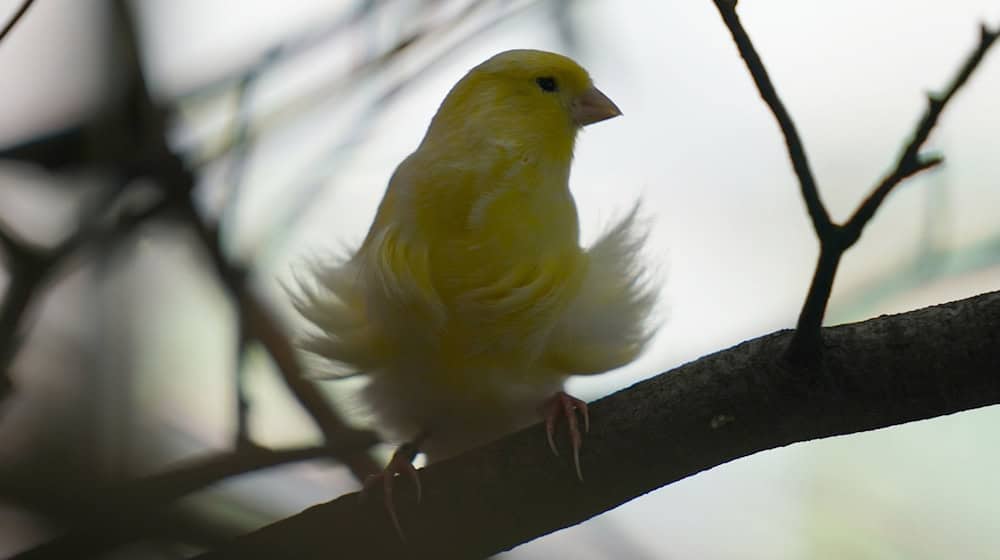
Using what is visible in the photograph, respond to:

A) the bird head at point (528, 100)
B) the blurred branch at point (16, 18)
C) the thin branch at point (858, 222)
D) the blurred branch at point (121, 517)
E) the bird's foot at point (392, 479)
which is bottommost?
the blurred branch at point (121, 517)

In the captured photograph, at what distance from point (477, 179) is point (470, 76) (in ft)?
1.25

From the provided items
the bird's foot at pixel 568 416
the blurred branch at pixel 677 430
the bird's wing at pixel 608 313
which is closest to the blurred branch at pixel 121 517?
the blurred branch at pixel 677 430

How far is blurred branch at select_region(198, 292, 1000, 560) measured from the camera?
4.59ft

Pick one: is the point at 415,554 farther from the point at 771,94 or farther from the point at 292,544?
the point at 771,94

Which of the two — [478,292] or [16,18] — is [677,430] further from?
[16,18]

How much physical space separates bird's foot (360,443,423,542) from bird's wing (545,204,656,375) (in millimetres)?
342

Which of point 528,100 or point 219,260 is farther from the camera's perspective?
point 528,100

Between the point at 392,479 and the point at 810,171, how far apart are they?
2.92ft

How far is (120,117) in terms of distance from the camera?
1858mm

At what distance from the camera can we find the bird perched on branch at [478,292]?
1.87 meters

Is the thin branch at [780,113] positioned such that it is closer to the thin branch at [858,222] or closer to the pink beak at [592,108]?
the thin branch at [858,222]

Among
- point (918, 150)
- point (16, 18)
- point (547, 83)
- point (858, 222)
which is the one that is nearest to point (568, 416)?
point (858, 222)

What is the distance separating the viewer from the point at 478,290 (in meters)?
1.87

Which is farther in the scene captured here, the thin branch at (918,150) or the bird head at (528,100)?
the bird head at (528,100)
